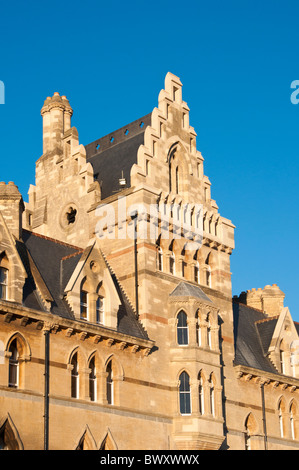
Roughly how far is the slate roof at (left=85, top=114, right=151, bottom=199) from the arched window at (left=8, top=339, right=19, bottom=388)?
13832 mm

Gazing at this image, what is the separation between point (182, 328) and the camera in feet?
143

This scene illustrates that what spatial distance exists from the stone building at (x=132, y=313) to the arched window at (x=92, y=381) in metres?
0.06

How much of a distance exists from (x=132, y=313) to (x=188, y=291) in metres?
3.24

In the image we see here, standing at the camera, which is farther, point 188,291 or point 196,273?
point 196,273

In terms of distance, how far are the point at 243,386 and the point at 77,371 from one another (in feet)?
42.7

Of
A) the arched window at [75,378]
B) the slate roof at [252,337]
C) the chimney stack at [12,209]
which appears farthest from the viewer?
the slate roof at [252,337]

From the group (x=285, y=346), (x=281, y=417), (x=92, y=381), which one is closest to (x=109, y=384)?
(x=92, y=381)

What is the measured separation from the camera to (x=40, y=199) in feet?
168

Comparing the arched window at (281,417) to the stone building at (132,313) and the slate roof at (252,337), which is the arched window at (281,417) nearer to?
the stone building at (132,313)

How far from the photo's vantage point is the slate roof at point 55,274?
3806cm

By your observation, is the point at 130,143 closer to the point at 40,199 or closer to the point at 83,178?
the point at 83,178

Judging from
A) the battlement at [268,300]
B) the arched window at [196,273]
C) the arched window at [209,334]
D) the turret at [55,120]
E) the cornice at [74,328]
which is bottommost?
the cornice at [74,328]

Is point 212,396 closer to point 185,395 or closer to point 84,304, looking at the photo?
point 185,395

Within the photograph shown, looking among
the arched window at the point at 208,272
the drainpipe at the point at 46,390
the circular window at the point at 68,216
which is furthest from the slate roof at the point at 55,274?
the arched window at the point at 208,272
